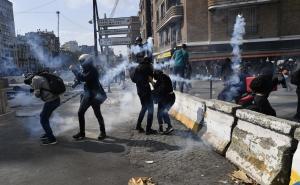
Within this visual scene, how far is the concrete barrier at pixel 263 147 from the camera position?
172 inches

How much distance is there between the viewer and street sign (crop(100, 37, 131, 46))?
19.5m

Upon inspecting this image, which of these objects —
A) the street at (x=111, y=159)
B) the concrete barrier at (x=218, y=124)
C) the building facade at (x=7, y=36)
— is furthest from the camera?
the building facade at (x=7, y=36)

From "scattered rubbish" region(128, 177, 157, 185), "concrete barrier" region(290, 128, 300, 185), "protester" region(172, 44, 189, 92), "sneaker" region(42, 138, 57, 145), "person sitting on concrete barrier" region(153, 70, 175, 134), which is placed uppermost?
"protester" region(172, 44, 189, 92)

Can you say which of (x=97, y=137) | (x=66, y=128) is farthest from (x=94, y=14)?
(x=97, y=137)

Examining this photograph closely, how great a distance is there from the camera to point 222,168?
558 cm

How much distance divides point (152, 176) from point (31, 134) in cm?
454

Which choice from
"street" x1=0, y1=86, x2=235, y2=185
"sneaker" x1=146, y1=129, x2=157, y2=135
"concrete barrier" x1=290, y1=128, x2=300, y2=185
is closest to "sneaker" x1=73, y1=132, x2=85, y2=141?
"street" x1=0, y1=86, x2=235, y2=185

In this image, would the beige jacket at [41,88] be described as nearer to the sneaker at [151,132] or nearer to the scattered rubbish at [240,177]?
the sneaker at [151,132]

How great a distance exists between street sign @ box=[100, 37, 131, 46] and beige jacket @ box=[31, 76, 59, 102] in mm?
12008

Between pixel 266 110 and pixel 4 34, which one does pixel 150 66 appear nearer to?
pixel 266 110

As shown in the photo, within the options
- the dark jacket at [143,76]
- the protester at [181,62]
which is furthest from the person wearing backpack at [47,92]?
the protester at [181,62]

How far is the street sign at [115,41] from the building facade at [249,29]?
10083 millimetres

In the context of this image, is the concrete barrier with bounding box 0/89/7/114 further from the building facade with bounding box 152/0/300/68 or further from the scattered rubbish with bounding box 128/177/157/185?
the building facade with bounding box 152/0/300/68

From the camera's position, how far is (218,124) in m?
6.62
